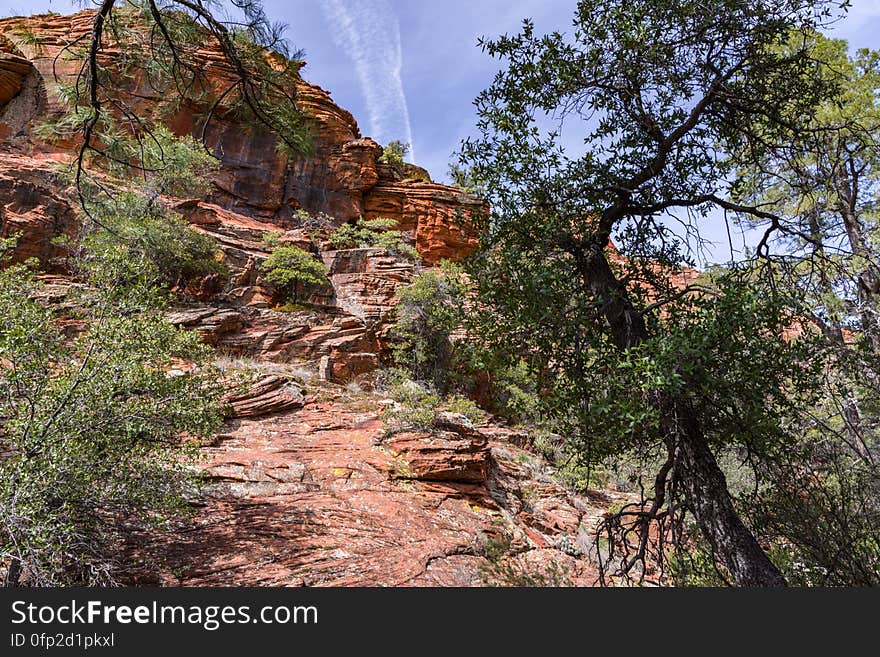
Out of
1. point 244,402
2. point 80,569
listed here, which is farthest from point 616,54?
point 244,402

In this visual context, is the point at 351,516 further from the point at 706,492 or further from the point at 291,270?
the point at 291,270

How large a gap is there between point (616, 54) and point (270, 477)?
8.70m

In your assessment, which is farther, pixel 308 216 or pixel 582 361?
pixel 308 216

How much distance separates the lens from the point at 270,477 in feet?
29.1

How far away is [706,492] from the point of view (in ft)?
14.5

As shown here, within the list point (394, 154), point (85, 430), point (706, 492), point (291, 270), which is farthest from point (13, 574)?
point (394, 154)

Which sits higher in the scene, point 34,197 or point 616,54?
point 34,197

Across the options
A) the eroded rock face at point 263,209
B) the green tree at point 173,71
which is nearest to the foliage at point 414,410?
the eroded rock face at point 263,209

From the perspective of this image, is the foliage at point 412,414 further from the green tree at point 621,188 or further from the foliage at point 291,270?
the foliage at point 291,270

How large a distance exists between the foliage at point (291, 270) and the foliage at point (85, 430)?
14833mm

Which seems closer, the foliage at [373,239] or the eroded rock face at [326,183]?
the foliage at [373,239]

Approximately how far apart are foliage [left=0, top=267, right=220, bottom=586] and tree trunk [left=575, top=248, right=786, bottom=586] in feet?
18.5

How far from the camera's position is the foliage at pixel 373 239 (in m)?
27.8

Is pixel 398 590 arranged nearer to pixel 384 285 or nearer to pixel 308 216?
pixel 384 285
